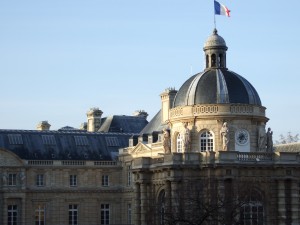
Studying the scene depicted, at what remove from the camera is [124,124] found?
11050cm

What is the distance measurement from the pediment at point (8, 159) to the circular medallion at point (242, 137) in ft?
98.8

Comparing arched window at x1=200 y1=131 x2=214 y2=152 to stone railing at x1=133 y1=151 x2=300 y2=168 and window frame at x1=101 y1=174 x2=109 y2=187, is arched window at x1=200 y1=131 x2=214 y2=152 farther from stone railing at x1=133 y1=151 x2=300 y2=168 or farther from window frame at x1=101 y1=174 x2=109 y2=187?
window frame at x1=101 y1=174 x2=109 y2=187

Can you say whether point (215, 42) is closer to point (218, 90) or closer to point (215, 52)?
point (215, 52)

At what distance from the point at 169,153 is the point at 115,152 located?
102ft

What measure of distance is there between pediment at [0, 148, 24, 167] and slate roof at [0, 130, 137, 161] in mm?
1339

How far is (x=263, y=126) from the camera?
7450 centimetres

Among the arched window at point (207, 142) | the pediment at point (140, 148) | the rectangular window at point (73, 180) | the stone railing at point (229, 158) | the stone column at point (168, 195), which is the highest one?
the pediment at point (140, 148)

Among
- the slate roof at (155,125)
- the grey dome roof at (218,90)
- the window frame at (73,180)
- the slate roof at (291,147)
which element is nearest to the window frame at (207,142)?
the grey dome roof at (218,90)

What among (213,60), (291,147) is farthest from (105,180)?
(213,60)

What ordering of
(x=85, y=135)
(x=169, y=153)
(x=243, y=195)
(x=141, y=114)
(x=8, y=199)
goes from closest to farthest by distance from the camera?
(x=243, y=195)
(x=169, y=153)
(x=8, y=199)
(x=85, y=135)
(x=141, y=114)

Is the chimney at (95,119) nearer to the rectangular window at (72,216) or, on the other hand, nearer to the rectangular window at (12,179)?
the rectangular window at (72,216)

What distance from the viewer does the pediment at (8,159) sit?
95.4 m

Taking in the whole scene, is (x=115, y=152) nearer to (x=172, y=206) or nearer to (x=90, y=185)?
(x=90, y=185)

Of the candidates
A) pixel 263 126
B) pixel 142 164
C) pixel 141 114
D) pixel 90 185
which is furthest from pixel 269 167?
pixel 141 114
